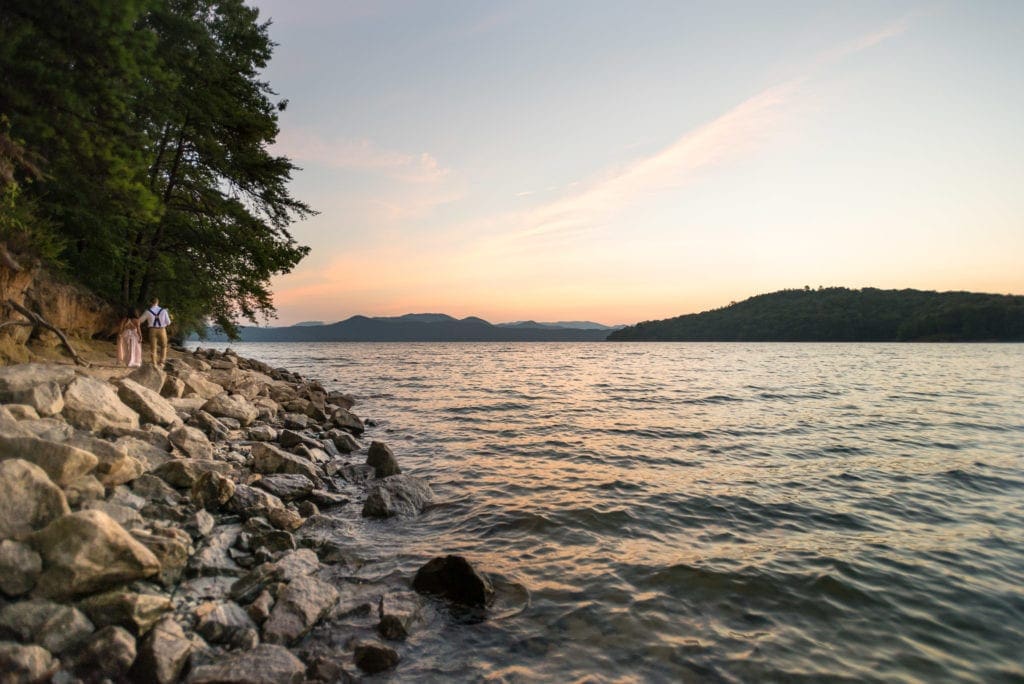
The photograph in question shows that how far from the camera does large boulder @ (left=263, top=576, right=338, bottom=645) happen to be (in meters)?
4.90

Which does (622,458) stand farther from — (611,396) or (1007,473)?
(611,396)

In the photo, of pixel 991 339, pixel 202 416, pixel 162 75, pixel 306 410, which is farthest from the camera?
pixel 991 339

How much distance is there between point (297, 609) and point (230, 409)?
9670mm

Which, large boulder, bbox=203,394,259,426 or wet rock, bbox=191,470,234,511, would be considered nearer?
wet rock, bbox=191,470,234,511

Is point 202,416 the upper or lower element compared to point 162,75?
lower

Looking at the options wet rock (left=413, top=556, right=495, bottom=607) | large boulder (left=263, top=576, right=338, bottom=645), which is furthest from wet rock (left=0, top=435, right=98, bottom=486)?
wet rock (left=413, top=556, right=495, bottom=607)

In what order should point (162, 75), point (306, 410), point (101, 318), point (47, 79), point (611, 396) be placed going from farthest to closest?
1. point (611, 396)
2. point (101, 318)
3. point (306, 410)
4. point (162, 75)
5. point (47, 79)

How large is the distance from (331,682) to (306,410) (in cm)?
1404

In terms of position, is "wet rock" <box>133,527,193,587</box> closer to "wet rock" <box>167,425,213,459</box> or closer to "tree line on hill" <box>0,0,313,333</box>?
"wet rock" <box>167,425,213,459</box>

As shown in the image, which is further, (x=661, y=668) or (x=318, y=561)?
(x=318, y=561)

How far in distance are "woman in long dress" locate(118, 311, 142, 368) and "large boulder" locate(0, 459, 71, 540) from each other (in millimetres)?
13935

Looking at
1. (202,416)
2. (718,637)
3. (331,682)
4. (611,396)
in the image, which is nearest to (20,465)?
(331,682)

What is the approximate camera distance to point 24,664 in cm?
367

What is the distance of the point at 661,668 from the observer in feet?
16.2
